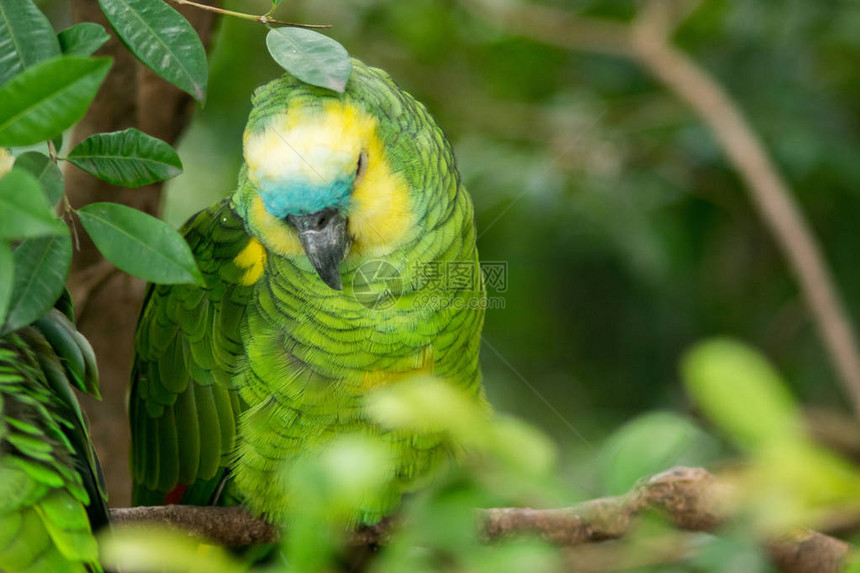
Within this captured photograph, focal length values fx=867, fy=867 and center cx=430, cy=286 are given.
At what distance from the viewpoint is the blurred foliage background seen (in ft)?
5.55

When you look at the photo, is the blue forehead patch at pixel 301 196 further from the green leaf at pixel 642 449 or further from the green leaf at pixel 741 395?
the green leaf at pixel 741 395

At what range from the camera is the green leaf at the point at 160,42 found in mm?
663

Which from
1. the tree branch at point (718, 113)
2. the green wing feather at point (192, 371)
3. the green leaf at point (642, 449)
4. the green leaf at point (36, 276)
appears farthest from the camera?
the tree branch at point (718, 113)

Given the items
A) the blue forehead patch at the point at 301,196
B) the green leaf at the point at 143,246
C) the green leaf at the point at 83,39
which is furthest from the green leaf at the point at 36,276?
the blue forehead patch at the point at 301,196

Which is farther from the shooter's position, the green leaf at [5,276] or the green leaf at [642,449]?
the green leaf at [642,449]

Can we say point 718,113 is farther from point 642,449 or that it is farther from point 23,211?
point 23,211

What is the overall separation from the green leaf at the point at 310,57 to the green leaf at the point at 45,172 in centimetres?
19

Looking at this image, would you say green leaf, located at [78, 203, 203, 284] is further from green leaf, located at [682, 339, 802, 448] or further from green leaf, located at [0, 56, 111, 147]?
green leaf, located at [682, 339, 802, 448]

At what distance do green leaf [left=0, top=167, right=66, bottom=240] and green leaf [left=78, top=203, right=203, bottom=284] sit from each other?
0.38ft

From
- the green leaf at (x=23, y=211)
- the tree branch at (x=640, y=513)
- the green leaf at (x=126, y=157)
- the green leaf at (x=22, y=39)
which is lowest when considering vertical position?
the tree branch at (x=640, y=513)

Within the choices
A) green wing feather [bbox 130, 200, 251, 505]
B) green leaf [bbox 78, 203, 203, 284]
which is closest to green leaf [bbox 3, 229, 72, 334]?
green leaf [bbox 78, 203, 203, 284]

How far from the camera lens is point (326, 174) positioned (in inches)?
33.7

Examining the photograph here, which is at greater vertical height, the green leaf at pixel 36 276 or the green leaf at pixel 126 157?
the green leaf at pixel 126 157

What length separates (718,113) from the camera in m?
1.63
